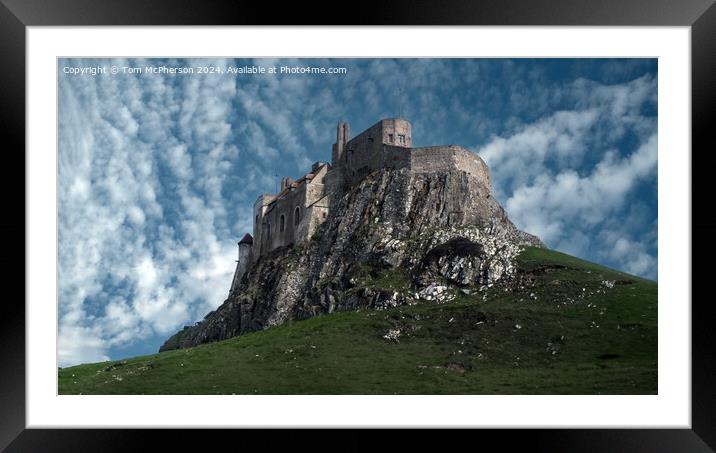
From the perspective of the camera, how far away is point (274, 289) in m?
100

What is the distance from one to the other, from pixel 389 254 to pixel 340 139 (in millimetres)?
29023

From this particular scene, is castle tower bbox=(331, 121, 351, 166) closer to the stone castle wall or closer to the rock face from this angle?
the stone castle wall

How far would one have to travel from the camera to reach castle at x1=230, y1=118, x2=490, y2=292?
9838cm

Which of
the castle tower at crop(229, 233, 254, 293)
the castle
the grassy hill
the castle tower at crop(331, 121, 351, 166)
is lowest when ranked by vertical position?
the grassy hill

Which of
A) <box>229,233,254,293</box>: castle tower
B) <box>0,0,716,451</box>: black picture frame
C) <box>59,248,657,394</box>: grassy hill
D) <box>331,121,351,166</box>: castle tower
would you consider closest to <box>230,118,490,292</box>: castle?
<box>331,121,351,166</box>: castle tower

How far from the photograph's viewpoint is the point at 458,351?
62906 millimetres

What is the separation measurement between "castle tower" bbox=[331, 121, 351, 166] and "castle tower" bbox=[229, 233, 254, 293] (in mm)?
25764
